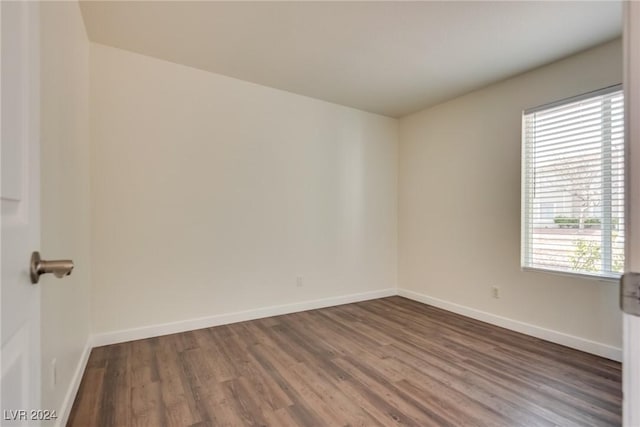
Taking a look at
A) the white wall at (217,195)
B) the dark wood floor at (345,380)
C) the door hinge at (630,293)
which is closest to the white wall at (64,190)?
the white wall at (217,195)

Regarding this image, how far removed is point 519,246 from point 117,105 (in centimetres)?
405

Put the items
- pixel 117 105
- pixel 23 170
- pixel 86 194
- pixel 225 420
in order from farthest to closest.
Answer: pixel 117 105
pixel 86 194
pixel 225 420
pixel 23 170

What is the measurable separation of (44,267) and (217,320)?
2.74 metres

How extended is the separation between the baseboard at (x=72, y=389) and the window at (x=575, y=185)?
3.79m

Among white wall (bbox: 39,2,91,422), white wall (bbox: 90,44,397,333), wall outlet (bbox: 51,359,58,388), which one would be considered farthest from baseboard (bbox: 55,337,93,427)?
white wall (bbox: 90,44,397,333)

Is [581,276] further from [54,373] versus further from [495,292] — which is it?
[54,373]

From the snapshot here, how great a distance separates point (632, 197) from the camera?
0.54 metres

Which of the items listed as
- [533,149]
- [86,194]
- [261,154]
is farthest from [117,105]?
[533,149]

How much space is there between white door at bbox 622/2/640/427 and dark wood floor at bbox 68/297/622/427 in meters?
1.46

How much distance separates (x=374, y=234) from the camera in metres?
4.42

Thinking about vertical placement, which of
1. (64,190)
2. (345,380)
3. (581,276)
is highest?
(64,190)

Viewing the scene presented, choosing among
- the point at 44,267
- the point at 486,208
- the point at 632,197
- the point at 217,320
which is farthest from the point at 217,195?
the point at 632,197

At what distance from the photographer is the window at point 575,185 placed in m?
2.53

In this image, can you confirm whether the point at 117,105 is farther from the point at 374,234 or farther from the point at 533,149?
the point at 533,149
